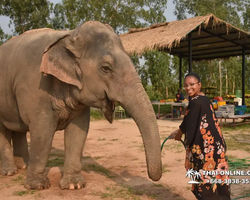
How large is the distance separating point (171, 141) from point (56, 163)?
2974 millimetres

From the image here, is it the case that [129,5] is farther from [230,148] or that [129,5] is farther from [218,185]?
[218,185]

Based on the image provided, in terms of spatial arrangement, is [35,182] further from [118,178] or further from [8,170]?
[118,178]

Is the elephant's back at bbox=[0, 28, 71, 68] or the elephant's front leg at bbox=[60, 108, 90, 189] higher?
the elephant's back at bbox=[0, 28, 71, 68]

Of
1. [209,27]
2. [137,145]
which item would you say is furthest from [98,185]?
[209,27]

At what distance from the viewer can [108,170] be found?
4477 millimetres

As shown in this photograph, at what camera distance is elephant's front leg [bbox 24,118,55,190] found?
3371 millimetres

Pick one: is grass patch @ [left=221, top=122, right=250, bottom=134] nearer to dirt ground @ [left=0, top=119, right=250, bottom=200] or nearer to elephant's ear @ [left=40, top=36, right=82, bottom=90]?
dirt ground @ [left=0, top=119, right=250, bottom=200]

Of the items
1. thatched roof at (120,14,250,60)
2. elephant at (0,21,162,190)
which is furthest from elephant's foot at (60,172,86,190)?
thatched roof at (120,14,250,60)

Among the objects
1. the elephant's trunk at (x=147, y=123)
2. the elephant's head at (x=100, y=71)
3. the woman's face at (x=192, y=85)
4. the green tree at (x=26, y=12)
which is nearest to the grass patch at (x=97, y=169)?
the elephant's head at (x=100, y=71)

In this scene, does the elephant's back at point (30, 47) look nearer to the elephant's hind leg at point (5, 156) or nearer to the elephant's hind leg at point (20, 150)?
the elephant's hind leg at point (5, 156)

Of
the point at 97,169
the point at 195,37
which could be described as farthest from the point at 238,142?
the point at 195,37

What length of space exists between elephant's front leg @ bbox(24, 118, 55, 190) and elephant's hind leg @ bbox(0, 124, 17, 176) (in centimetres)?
78

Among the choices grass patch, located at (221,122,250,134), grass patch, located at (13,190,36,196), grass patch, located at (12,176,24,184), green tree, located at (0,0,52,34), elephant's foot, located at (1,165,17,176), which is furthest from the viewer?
green tree, located at (0,0,52,34)

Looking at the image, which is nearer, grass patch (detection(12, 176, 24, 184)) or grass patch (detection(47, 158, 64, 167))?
grass patch (detection(12, 176, 24, 184))
